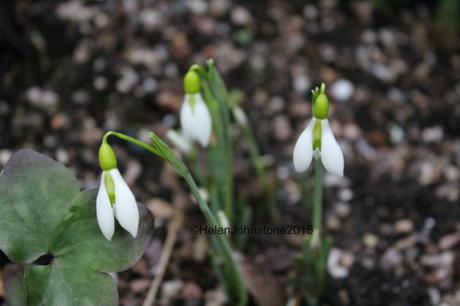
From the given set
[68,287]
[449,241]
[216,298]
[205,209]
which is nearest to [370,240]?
[449,241]

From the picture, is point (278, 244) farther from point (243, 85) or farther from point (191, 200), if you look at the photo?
point (243, 85)

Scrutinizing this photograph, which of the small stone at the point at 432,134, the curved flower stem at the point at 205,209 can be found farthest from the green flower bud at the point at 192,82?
the small stone at the point at 432,134

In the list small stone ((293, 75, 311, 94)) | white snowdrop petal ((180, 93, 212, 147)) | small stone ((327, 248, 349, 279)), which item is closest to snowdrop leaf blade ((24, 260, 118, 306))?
white snowdrop petal ((180, 93, 212, 147))

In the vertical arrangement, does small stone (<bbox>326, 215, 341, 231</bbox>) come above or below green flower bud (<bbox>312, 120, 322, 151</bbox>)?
above

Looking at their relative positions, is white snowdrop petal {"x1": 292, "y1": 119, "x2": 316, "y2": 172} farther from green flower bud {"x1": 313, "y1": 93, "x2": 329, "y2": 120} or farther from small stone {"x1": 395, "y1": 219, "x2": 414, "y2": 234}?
small stone {"x1": 395, "y1": 219, "x2": 414, "y2": 234}

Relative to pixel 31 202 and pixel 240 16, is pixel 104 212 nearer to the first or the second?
pixel 31 202
